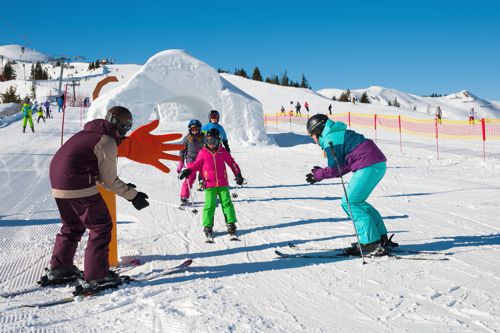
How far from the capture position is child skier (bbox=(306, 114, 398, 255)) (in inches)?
169

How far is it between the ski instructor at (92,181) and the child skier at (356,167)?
2.02 metres

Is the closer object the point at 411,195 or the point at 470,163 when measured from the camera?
the point at 411,195

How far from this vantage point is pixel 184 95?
18688 millimetres

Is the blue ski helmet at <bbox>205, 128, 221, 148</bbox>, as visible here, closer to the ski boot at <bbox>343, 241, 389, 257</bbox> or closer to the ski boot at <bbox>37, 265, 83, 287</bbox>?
the ski boot at <bbox>343, 241, 389, 257</bbox>

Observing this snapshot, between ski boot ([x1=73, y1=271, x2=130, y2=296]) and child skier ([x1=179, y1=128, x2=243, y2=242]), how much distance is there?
73.5 inches

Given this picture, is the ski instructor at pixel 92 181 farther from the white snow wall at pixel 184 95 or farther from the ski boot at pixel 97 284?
the white snow wall at pixel 184 95

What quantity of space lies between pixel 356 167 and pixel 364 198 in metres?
0.34

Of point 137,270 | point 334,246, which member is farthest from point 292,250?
point 137,270

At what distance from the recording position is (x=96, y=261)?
3.37 meters

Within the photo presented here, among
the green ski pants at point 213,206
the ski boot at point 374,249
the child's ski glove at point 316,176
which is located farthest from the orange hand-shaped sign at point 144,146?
the ski boot at point 374,249

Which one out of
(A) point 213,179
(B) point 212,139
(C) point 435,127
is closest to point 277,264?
(A) point 213,179

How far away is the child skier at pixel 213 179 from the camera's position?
5.30m

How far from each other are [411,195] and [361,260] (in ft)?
14.7

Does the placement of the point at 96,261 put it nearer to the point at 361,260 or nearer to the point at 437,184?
the point at 361,260
